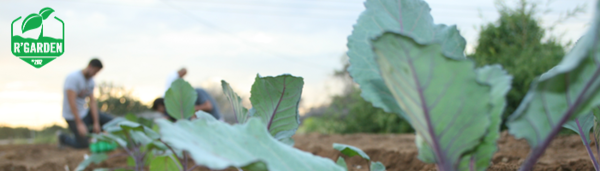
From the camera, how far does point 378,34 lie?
26.8 inches

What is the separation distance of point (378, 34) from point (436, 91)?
175 mm

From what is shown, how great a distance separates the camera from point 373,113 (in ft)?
28.4

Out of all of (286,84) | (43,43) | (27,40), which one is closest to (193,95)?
(286,84)

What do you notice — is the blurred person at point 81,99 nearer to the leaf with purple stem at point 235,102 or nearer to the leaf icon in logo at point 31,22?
the leaf icon in logo at point 31,22

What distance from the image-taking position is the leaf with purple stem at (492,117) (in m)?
0.61

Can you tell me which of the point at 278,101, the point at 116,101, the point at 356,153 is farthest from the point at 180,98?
the point at 116,101

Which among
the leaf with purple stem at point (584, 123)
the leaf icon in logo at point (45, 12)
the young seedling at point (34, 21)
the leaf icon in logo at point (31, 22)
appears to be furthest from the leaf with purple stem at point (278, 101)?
the leaf icon in logo at point (31, 22)

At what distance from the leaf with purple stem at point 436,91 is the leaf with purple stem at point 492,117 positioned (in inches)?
2.0

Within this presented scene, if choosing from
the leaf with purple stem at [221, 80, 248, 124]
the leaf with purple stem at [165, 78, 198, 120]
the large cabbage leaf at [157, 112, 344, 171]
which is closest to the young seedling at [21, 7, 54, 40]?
the leaf with purple stem at [165, 78, 198, 120]

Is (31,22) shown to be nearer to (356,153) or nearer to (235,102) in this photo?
(235,102)

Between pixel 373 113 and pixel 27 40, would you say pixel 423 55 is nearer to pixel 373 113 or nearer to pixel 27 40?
pixel 27 40

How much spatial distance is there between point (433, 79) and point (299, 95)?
39cm

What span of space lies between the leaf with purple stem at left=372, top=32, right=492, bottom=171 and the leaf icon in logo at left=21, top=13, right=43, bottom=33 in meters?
4.06

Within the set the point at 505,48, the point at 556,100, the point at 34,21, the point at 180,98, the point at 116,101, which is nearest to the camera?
the point at 556,100
